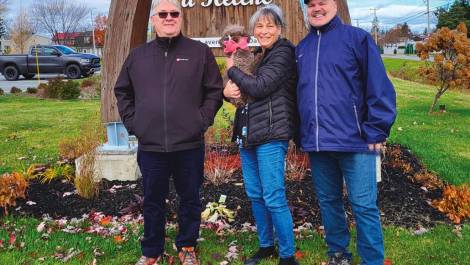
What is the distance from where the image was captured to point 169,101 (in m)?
3.37

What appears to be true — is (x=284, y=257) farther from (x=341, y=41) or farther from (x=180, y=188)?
(x=341, y=41)

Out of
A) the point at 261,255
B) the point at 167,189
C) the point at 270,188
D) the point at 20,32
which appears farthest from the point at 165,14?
the point at 20,32

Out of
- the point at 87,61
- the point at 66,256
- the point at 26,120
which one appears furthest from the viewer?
the point at 87,61

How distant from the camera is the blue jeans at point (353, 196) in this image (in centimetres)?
323

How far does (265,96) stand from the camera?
10.8 ft

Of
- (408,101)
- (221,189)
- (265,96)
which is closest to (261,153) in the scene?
(265,96)

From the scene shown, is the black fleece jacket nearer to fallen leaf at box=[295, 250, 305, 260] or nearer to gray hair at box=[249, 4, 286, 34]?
gray hair at box=[249, 4, 286, 34]

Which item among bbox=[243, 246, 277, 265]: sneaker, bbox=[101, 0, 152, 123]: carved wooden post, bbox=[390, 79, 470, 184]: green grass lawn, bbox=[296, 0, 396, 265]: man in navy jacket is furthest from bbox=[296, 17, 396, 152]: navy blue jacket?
bbox=[390, 79, 470, 184]: green grass lawn

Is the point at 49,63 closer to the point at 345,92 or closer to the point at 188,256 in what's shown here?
the point at 188,256

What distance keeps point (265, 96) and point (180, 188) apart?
35.3 inches

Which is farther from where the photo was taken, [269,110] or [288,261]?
[288,261]

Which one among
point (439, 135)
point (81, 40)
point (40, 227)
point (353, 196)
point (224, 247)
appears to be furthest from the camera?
point (81, 40)

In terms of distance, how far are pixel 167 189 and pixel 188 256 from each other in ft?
1.63

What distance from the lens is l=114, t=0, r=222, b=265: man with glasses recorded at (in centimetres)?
338
